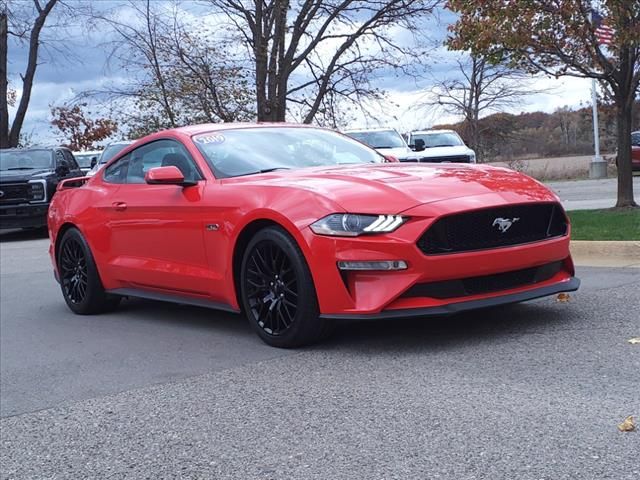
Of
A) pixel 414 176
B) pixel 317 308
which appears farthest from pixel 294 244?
pixel 414 176

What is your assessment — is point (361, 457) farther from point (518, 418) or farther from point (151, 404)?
point (151, 404)

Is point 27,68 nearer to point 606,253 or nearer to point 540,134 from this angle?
point 606,253

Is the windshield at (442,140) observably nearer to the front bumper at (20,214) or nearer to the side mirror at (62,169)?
the side mirror at (62,169)

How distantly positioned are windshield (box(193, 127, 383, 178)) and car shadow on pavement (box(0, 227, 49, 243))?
39.2 feet

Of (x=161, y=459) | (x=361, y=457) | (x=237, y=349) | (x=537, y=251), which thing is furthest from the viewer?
(x=237, y=349)

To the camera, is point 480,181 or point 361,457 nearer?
point 361,457

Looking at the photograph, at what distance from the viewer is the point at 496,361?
→ 4.87m

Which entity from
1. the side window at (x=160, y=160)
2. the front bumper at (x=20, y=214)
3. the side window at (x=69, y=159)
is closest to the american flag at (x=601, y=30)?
the side window at (x=160, y=160)

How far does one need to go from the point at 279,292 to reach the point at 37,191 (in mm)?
12634

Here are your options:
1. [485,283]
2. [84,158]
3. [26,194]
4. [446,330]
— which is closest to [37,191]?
[26,194]

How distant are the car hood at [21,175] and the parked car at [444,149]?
7.56 metres

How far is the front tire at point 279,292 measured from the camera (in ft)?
17.4

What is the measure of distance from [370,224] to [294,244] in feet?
1.80

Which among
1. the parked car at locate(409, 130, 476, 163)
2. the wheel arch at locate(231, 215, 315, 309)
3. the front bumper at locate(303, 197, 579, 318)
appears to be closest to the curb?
the front bumper at locate(303, 197, 579, 318)
